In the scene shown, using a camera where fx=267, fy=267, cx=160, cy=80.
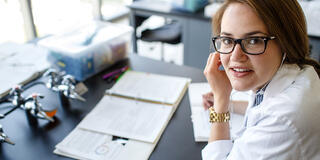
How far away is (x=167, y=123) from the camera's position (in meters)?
1.09

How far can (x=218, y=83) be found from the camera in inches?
40.6

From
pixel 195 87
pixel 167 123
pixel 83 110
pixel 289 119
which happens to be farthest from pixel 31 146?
pixel 289 119

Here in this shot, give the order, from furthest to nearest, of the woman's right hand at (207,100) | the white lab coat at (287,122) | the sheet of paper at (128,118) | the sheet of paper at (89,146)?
the woman's right hand at (207,100) → the sheet of paper at (128,118) → the sheet of paper at (89,146) → the white lab coat at (287,122)

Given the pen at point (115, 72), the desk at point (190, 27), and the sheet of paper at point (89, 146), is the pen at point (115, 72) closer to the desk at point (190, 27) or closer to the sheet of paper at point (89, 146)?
the sheet of paper at point (89, 146)

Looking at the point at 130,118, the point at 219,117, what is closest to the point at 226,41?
the point at 219,117

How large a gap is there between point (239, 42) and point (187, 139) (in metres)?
0.42

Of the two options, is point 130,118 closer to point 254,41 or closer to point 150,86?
point 150,86

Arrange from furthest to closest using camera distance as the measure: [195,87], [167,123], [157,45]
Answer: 1. [157,45]
2. [195,87]
3. [167,123]

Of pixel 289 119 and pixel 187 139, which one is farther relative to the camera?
pixel 187 139

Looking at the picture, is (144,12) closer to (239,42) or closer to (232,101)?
(232,101)

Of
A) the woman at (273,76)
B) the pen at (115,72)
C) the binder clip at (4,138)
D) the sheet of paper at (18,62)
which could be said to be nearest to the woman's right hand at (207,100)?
the woman at (273,76)

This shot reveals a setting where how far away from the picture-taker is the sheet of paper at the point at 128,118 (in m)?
1.04

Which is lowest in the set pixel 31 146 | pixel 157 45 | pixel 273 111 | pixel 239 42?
pixel 157 45

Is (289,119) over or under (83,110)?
over
